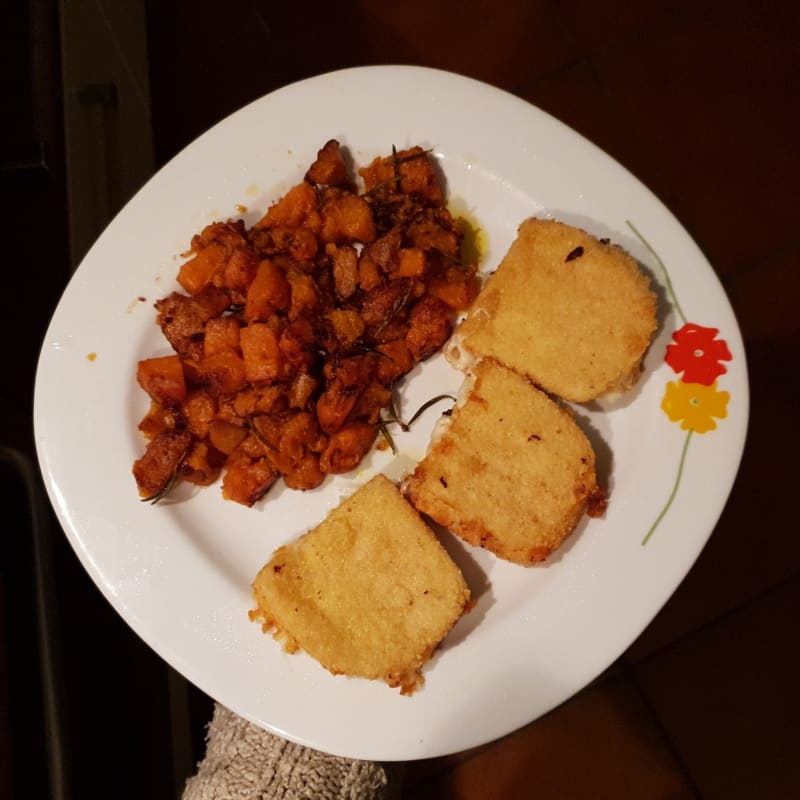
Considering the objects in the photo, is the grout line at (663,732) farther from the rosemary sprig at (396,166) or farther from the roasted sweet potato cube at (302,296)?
the rosemary sprig at (396,166)

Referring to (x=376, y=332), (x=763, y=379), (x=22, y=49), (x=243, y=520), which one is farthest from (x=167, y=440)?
A: (x=763, y=379)

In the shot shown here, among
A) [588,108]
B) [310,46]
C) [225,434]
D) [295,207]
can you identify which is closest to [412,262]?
[295,207]

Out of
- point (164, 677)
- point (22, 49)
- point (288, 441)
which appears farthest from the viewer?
point (164, 677)

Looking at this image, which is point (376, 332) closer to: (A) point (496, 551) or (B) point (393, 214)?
(B) point (393, 214)

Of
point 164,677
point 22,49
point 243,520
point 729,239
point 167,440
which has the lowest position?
point 164,677

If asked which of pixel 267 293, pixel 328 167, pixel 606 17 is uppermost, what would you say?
pixel 606 17

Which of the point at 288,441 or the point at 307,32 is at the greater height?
the point at 307,32

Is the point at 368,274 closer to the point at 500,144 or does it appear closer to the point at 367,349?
the point at 367,349
